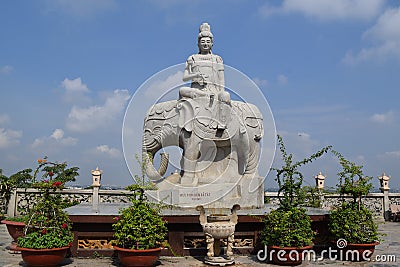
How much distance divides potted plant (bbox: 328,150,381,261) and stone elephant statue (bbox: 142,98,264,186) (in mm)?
2615

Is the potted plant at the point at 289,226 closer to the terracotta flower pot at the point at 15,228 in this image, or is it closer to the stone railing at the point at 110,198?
the terracotta flower pot at the point at 15,228

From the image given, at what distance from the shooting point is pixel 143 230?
5293 millimetres

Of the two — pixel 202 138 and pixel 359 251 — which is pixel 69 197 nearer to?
pixel 202 138

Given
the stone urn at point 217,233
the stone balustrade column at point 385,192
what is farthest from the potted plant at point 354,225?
the stone balustrade column at point 385,192

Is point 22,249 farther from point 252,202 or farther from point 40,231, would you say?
point 252,202

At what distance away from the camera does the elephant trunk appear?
8.42 meters

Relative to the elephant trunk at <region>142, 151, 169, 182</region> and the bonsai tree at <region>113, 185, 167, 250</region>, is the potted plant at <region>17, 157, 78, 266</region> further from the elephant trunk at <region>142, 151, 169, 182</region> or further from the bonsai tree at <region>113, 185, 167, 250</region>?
the elephant trunk at <region>142, 151, 169, 182</region>

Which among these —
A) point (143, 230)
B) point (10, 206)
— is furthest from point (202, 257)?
point (10, 206)

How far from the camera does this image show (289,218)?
5684 millimetres

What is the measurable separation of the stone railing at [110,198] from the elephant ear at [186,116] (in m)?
3.90

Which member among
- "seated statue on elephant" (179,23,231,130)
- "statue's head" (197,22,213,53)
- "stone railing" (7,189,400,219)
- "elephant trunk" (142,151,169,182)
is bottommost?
"stone railing" (7,189,400,219)

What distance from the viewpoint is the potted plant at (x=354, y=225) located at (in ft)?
19.1

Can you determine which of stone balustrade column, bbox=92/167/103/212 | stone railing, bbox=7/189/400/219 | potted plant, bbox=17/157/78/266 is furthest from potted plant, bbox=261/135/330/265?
stone balustrade column, bbox=92/167/103/212

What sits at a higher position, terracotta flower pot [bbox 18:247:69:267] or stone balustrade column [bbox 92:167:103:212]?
stone balustrade column [bbox 92:167:103:212]
